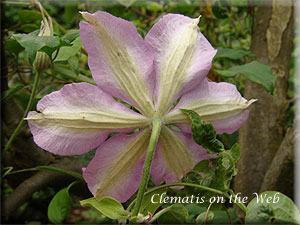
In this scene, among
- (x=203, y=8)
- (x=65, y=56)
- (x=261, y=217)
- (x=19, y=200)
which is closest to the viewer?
(x=261, y=217)

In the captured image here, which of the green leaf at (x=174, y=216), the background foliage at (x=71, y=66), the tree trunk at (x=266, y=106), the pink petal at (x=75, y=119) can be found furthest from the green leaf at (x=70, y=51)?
the tree trunk at (x=266, y=106)

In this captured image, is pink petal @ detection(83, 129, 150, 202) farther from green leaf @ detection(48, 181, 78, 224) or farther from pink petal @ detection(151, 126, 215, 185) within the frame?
green leaf @ detection(48, 181, 78, 224)

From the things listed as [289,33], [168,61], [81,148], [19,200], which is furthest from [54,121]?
[289,33]

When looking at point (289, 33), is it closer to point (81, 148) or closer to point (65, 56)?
point (65, 56)

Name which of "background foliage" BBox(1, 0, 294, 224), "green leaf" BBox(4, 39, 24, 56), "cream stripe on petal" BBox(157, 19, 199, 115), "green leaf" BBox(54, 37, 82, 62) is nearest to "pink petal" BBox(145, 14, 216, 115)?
"cream stripe on petal" BBox(157, 19, 199, 115)

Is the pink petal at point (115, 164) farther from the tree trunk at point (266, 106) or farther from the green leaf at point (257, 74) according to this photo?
the tree trunk at point (266, 106)

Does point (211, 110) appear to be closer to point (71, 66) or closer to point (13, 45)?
point (71, 66)
